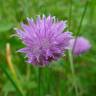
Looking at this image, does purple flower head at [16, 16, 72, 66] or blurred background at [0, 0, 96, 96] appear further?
blurred background at [0, 0, 96, 96]

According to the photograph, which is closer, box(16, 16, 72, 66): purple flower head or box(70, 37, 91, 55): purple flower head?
box(16, 16, 72, 66): purple flower head

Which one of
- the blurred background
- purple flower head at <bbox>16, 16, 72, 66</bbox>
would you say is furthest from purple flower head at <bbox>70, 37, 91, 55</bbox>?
purple flower head at <bbox>16, 16, 72, 66</bbox>

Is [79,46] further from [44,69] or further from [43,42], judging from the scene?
[43,42]

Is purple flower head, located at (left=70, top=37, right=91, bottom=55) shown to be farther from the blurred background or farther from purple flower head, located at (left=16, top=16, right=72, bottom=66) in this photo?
purple flower head, located at (left=16, top=16, right=72, bottom=66)

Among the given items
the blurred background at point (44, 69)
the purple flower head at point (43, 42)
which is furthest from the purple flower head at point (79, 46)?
the purple flower head at point (43, 42)

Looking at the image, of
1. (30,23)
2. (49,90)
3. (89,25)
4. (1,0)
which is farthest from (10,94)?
(30,23)

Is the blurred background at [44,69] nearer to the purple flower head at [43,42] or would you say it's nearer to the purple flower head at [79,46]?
the purple flower head at [79,46]
